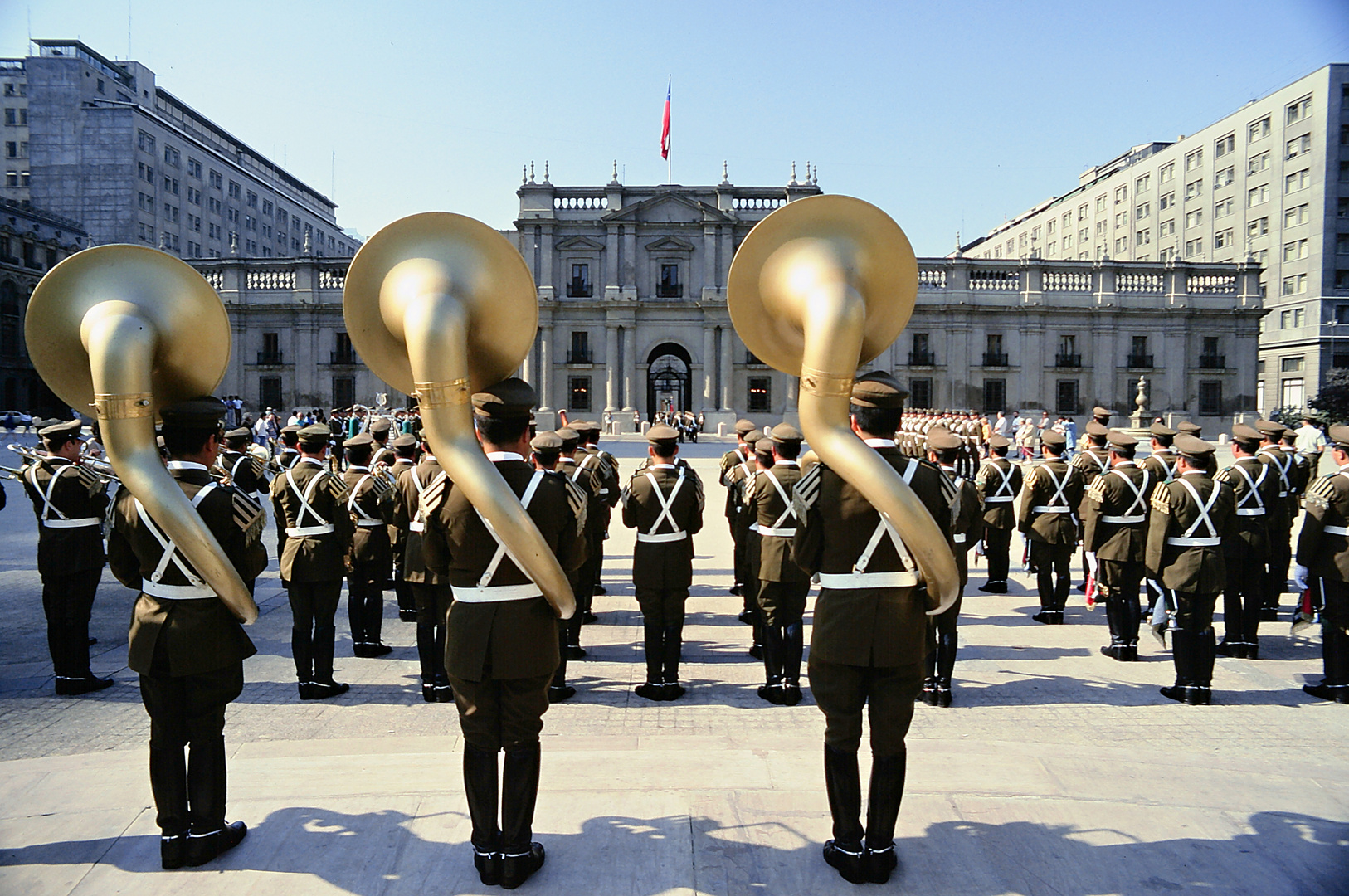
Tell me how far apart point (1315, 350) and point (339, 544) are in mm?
60042

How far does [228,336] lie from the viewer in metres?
Result: 3.88

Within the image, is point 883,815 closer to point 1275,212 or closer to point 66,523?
point 66,523

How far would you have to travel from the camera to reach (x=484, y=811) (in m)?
3.46

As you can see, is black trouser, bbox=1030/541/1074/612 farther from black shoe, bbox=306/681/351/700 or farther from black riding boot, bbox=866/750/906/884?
black shoe, bbox=306/681/351/700

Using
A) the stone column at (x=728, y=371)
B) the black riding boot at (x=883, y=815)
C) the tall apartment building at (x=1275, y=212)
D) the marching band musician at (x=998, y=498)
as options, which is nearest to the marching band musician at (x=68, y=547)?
the black riding boot at (x=883, y=815)

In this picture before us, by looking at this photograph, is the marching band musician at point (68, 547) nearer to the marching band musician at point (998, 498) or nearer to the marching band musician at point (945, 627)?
the marching band musician at point (945, 627)

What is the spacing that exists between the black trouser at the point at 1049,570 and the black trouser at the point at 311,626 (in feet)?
21.8

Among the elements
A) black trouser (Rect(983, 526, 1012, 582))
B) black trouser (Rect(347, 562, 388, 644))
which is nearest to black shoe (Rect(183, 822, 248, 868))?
black trouser (Rect(347, 562, 388, 644))

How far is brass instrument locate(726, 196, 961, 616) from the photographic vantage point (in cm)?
338

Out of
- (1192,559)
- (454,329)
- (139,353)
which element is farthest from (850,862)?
(1192,559)

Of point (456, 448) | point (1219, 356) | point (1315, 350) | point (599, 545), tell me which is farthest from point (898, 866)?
point (1315, 350)

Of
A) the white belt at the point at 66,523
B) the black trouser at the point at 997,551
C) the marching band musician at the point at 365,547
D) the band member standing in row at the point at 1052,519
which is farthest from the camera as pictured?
the black trouser at the point at 997,551

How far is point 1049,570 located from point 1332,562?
2767 mm

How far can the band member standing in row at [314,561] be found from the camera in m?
6.13
